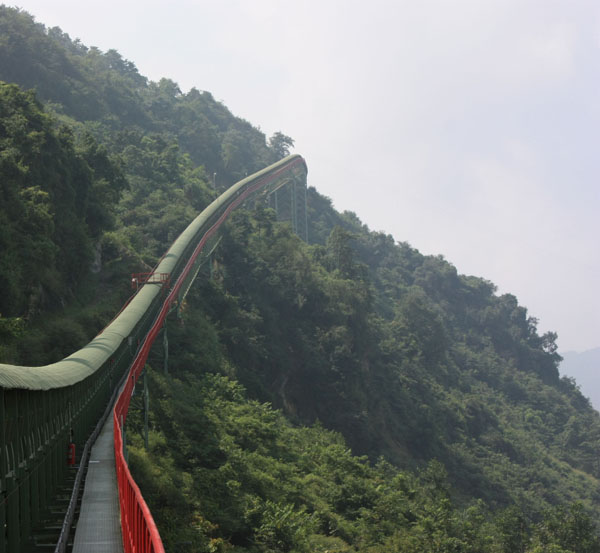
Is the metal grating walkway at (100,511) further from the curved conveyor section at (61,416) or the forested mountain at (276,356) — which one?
the forested mountain at (276,356)

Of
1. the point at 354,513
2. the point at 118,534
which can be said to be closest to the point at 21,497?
the point at 118,534

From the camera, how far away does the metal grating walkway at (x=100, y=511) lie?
509 inches

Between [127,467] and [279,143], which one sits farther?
[279,143]

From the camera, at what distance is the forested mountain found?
31703 millimetres

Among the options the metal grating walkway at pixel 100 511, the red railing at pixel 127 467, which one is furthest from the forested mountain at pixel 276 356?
the metal grating walkway at pixel 100 511

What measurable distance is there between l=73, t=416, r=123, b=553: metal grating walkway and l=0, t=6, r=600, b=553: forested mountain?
277 cm

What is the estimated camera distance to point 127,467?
47.1 ft

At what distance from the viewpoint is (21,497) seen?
13.3 m

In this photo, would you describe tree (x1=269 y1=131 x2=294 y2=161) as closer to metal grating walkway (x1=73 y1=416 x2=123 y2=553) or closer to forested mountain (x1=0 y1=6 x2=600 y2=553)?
forested mountain (x1=0 y1=6 x2=600 y2=553)

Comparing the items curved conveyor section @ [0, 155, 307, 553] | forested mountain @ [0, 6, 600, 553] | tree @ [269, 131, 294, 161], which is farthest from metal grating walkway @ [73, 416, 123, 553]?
tree @ [269, 131, 294, 161]

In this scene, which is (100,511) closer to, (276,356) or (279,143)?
(276,356)

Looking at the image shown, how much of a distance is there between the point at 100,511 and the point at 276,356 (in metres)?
44.6

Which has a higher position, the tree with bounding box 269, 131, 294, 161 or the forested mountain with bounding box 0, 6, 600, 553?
the tree with bounding box 269, 131, 294, 161

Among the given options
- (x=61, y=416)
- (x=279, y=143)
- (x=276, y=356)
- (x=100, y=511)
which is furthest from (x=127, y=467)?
(x=279, y=143)
